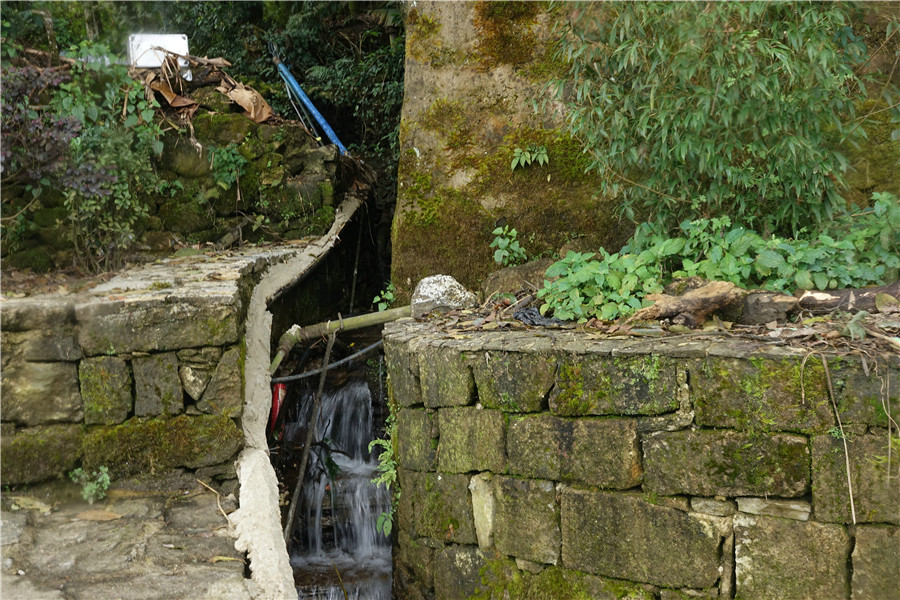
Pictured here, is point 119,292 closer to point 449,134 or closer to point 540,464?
point 540,464

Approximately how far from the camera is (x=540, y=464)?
11.6 feet

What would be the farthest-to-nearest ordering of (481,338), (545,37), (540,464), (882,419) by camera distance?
(545,37)
(481,338)
(540,464)
(882,419)

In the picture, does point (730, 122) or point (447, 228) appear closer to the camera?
point (730, 122)

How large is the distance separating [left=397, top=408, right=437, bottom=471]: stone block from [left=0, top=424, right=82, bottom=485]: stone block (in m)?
1.75

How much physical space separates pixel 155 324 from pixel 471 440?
179 cm

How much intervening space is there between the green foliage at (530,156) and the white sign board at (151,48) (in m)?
3.32

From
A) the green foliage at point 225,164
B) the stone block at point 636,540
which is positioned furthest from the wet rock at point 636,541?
the green foliage at point 225,164

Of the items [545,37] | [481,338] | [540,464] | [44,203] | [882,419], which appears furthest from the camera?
[545,37]

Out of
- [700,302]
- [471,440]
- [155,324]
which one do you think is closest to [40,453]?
[155,324]

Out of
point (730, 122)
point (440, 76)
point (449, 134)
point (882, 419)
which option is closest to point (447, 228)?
point (449, 134)

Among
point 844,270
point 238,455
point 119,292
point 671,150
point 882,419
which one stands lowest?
point 238,455

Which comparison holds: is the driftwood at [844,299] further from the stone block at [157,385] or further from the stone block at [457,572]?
the stone block at [157,385]

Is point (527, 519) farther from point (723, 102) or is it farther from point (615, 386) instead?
point (723, 102)

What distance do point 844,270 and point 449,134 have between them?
2.99 m
